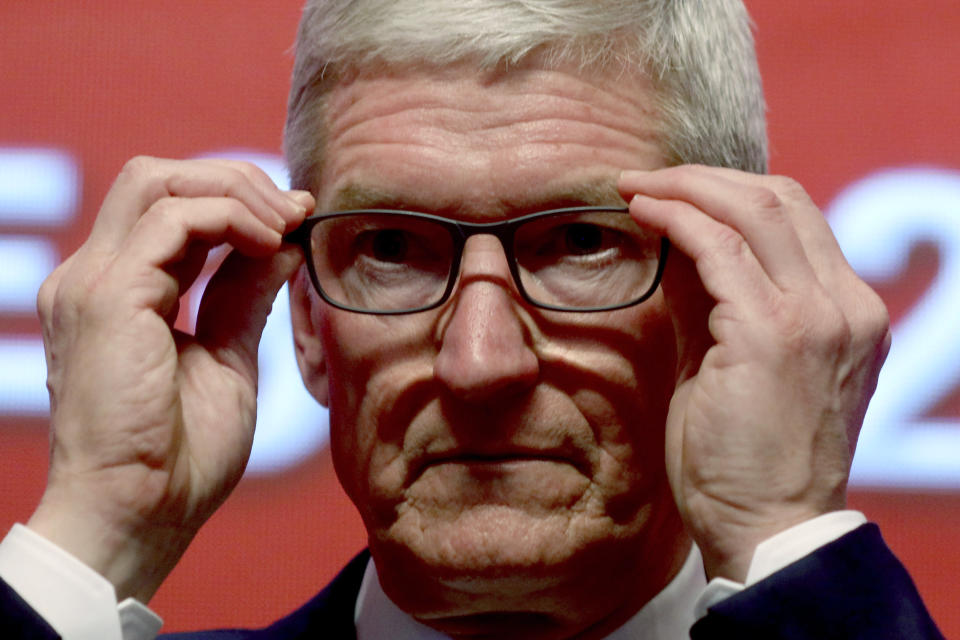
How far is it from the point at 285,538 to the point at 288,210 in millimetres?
1102

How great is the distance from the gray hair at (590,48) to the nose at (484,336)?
28 cm

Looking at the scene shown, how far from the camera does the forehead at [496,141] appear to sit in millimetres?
1470

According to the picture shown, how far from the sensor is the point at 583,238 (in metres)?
1.50

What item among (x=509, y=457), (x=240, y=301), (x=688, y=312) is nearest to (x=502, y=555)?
(x=509, y=457)

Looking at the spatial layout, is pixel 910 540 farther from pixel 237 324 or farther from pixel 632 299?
pixel 237 324

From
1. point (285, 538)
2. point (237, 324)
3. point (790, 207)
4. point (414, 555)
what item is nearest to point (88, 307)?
point (237, 324)

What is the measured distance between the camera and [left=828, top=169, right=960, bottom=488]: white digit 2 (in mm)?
2318

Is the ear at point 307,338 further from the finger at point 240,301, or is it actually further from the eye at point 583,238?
the eye at point 583,238

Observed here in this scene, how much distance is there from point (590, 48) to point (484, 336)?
0.44m

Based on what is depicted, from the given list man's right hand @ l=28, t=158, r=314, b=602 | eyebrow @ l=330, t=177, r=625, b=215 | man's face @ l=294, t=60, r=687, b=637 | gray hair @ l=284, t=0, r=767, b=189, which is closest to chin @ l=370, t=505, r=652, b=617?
man's face @ l=294, t=60, r=687, b=637

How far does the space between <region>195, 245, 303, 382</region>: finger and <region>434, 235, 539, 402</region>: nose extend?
25 cm

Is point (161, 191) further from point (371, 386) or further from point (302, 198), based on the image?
point (371, 386)

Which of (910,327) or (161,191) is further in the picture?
(910,327)

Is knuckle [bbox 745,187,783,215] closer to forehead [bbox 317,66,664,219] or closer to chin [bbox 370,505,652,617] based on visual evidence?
forehead [bbox 317,66,664,219]
